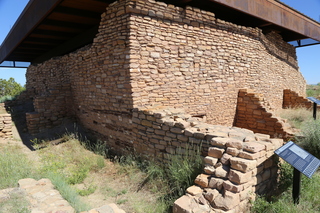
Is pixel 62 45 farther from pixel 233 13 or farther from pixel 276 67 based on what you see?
pixel 276 67

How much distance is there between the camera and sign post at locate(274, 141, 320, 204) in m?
2.62

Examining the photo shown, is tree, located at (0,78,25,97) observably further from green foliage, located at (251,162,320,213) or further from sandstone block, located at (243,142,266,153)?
green foliage, located at (251,162,320,213)

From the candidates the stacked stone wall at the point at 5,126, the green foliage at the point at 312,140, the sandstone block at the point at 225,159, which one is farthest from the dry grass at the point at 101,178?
the green foliage at the point at 312,140

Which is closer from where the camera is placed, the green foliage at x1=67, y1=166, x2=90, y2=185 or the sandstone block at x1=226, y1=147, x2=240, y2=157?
the sandstone block at x1=226, y1=147, x2=240, y2=157

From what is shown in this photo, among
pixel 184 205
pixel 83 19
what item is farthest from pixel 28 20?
pixel 184 205

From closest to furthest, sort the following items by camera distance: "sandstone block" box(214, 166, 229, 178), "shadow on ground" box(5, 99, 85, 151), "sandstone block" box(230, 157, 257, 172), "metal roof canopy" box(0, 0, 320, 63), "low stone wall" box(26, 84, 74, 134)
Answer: "sandstone block" box(230, 157, 257, 172) < "sandstone block" box(214, 166, 229, 178) < "metal roof canopy" box(0, 0, 320, 63) < "shadow on ground" box(5, 99, 85, 151) < "low stone wall" box(26, 84, 74, 134)

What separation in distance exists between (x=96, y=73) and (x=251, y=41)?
5725 mm

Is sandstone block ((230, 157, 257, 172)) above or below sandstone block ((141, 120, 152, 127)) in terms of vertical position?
below

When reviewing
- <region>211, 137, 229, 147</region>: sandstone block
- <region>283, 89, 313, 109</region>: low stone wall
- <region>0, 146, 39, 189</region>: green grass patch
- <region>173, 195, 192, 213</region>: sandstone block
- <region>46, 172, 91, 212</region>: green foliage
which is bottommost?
<region>46, 172, 91, 212</region>: green foliage

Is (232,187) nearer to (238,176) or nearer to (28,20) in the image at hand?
(238,176)

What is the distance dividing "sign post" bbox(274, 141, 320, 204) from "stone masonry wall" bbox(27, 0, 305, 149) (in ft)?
9.99

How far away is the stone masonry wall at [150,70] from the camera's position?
4898 millimetres

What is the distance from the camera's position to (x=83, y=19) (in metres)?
6.55

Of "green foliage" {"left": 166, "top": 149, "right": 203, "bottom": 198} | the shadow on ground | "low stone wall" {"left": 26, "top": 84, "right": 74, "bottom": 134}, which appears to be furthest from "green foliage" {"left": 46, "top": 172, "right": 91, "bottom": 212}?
"low stone wall" {"left": 26, "top": 84, "right": 74, "bottom": 134}
